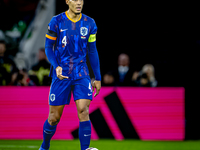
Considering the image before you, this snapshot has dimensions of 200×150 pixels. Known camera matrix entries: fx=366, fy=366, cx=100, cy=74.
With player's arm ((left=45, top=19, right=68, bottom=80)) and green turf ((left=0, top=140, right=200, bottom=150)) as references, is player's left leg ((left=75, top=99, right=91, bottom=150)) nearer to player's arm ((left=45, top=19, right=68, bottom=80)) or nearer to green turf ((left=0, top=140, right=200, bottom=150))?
player's arm ((left=45, top=19, right=68, bottom=80))

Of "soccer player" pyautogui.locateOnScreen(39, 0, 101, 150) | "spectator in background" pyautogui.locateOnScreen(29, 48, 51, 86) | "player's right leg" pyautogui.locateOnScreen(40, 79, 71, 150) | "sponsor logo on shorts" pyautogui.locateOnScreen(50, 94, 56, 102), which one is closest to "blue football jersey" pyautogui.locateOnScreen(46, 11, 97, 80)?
"soccer player" pyautogui.locateOnScreen(39, 0, 101, 150)

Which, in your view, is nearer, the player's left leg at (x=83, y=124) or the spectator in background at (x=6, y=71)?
the player's left leg at (x=83, y=124)

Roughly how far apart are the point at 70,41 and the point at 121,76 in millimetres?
4385

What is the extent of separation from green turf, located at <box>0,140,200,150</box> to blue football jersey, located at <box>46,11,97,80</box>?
2257mm

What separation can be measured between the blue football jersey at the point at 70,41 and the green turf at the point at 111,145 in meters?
2.26

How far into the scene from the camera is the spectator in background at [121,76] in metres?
8.47

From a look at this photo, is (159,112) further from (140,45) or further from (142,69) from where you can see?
(140,45)

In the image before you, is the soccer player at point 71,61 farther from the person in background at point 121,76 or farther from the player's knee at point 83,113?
the person in background at point 121,76

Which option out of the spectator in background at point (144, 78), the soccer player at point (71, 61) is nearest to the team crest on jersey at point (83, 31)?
the soccer player at point (71, 61)

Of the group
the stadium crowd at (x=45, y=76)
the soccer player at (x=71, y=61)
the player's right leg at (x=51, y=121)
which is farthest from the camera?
the stadium crowd at (x=45, y=76)

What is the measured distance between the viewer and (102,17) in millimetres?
12586

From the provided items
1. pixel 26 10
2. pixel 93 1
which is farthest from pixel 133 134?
pixel 26 10

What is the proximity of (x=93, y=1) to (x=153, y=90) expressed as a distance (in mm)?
5623

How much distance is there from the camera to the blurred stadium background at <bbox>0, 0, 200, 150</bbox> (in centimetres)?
786
